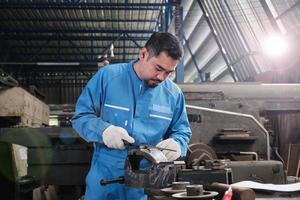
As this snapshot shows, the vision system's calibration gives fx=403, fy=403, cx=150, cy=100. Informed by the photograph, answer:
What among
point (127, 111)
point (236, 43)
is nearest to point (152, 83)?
point (127, 111)

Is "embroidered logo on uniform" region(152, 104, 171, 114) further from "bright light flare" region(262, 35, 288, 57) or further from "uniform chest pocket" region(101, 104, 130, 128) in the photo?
"bright light flare" region(262, 35, 288, 57)

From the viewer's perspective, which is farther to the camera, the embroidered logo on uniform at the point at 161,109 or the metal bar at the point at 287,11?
the metal bar at the point at 287,11

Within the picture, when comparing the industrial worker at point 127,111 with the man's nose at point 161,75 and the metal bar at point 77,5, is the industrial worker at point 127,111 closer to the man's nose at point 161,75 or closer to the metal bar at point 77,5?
the man's nose at point 161,75

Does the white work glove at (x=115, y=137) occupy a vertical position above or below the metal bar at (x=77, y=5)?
below

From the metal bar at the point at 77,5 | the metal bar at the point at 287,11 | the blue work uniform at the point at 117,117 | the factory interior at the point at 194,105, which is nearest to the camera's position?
the factory interior at the point at 194,105

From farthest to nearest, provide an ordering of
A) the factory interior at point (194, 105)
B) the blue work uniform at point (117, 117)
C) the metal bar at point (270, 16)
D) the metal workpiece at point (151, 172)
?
1. the metal bar at point (270, 16)
2. the blue work uniform at point (117, 117)
3. the factory interior at point (194, 105)
4. the metal workpiece at point (151, 172)

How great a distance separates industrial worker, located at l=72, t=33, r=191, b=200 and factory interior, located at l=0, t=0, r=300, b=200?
0.08 meters

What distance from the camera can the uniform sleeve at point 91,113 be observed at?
5.33 ft

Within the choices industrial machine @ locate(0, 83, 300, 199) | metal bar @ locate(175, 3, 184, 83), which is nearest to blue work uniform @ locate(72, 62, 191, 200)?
industrial machine @ locate(0, 83, 300, 199)

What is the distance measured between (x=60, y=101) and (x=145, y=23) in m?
4.08

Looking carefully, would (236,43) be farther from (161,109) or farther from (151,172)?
(151,172)

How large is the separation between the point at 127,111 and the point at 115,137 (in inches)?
7.3

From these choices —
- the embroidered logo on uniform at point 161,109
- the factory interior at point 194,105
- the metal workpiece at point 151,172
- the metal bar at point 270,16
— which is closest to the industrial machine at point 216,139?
the factory interior at point 194,105

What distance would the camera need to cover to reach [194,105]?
2.99m
